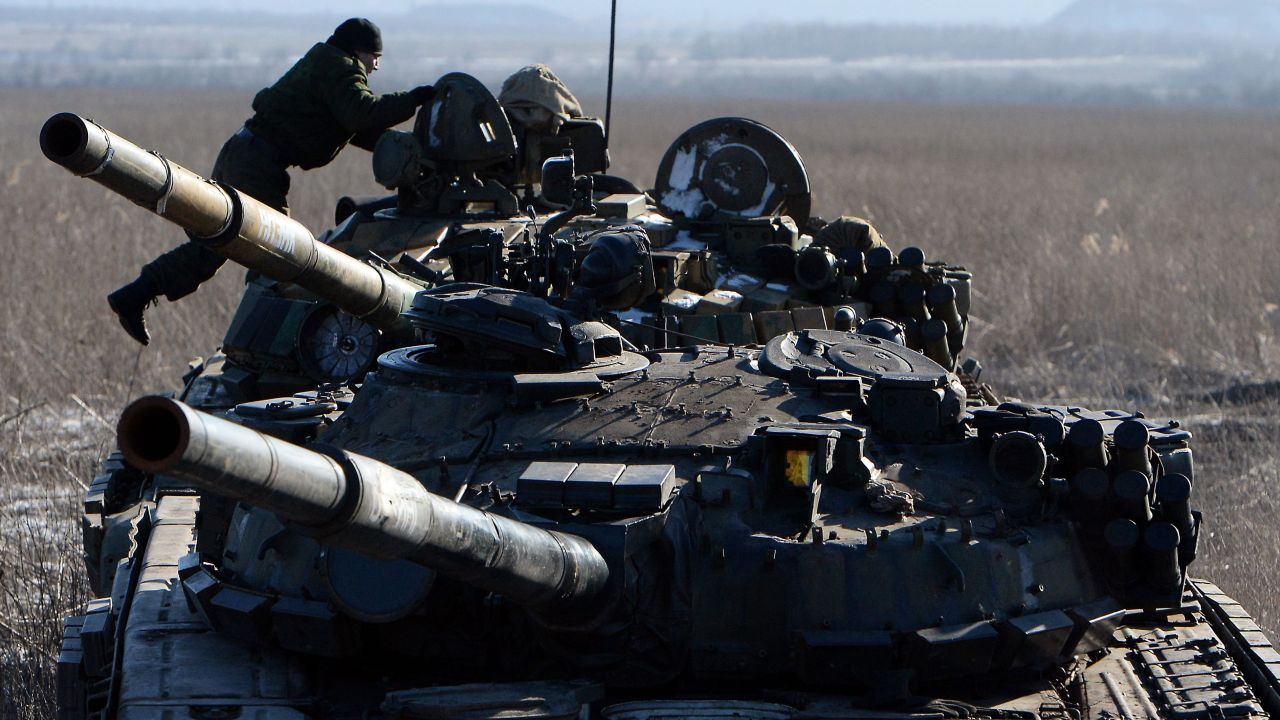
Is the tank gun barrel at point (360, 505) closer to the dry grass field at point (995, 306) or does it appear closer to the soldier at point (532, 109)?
the dry grass field at point (995, 306)

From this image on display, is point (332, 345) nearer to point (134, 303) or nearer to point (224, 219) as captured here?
point (134, 303)

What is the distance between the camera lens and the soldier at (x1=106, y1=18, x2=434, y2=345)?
540 inches

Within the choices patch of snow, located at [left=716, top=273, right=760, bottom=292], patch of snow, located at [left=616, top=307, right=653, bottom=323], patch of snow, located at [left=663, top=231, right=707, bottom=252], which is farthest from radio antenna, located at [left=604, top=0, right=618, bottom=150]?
patch of snow, located at [left=616, top=307, right=653, bottom=323]

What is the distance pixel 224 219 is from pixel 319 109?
608 centimetres

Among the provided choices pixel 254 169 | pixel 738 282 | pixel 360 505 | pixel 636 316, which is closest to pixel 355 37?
pixel 254 169

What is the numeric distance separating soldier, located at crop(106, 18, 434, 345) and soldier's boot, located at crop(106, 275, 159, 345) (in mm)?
677

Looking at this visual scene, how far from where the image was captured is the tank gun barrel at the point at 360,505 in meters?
5.03

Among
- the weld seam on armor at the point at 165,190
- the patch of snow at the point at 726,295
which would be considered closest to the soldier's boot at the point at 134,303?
the patch of snow at the point at 726,295

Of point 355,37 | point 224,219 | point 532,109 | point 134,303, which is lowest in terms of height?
point 134,303

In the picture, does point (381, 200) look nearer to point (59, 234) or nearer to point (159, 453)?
point (159, 453)

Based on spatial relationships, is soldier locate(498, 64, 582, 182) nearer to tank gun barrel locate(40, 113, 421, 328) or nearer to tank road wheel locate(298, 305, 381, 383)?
tank road wheel locate(298, 305, 381, 383)

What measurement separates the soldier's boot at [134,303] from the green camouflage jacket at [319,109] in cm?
172

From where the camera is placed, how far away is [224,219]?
8.11 metres

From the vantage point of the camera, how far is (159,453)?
198 inches
